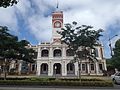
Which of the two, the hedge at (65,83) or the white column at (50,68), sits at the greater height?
the white column at (50,68)

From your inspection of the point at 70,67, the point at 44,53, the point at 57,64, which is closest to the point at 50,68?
the point at 57,64

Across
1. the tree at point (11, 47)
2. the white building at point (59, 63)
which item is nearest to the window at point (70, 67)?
the white building at point (59, 63)

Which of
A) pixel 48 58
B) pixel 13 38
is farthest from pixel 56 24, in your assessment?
pixel 13 38

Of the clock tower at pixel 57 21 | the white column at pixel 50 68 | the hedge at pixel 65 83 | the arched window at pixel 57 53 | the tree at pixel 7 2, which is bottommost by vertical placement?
the hedge at pixel 65 83

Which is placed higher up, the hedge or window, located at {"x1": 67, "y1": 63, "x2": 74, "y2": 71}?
window, located at {"x1": 67, "y1": 63, "x2": 74, "y2": 71}

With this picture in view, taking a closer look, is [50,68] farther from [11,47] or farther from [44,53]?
[11,47]

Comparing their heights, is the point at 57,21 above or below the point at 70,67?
above

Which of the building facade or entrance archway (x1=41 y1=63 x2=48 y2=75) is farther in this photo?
entrance archway (x1=41 y1=63 x2=48 y2=75)

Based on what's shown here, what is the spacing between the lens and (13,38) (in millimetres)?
28922

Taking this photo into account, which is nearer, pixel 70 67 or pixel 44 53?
pixel 70 67

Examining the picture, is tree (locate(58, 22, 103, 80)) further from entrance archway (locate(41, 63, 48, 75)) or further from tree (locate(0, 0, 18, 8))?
entrance archway (locate(41, 63, 48, 75))

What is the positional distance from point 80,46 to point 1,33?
1112cm

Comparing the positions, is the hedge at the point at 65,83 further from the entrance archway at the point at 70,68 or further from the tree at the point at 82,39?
the entrance archway at the point at 70,68

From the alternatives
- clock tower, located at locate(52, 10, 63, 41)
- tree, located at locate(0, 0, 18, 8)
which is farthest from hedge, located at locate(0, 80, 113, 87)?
clock tower, located at locate(52, 10, 63, 41)
